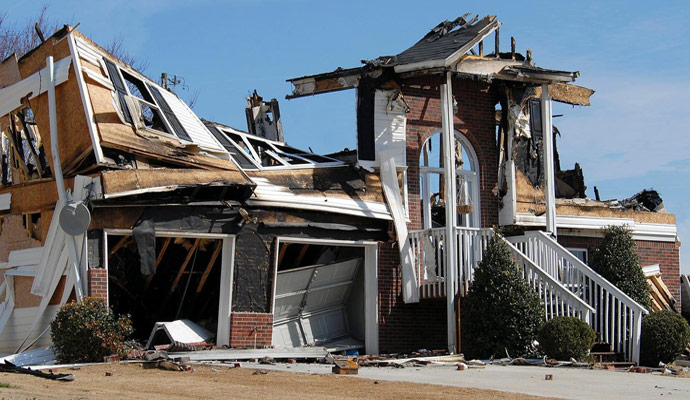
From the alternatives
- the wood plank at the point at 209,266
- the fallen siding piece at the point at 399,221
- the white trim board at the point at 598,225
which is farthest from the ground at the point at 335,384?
the white trim board at the point at 598,225

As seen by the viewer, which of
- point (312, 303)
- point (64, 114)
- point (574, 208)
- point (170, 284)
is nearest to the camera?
point (64, 114)

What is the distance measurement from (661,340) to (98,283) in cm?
968

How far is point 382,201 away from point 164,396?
9.73m

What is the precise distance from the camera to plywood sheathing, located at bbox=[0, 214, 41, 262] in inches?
719

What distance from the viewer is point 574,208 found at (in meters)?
23.3

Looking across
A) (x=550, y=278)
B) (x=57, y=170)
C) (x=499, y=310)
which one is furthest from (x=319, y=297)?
(x=57, y=170)

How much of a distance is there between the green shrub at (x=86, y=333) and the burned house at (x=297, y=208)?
0.89 m

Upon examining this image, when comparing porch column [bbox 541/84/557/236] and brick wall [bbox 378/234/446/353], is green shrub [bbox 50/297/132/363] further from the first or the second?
porch column [bbox 541/84/557/236]

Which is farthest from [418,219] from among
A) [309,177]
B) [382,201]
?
[309,177]

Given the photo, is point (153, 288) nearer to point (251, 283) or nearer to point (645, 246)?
point (251, 283)

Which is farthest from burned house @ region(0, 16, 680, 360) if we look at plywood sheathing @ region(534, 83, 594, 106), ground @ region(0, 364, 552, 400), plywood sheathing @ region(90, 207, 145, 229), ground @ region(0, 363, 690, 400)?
ground @ region(0, 364, 552, 400)

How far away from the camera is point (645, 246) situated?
24.3m

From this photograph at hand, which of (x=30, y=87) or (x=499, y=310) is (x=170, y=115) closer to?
(x=30, y=87)

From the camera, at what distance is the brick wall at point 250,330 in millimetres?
18094
